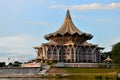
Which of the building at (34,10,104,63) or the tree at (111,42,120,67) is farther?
the building at (34,10,104,63)

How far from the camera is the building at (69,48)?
98.9 m

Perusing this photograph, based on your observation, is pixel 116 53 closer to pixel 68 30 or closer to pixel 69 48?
pixel 69 48

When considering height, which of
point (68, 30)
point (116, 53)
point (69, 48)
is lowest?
point (116, 53)

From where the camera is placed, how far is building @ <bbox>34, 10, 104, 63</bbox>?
9888 centimetres

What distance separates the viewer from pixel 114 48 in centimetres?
7838

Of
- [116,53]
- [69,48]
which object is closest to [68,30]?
[69,48]

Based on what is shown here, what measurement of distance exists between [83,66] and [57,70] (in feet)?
42.3

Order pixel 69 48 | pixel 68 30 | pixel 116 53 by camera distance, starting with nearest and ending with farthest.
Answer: pixel 116 53 < pixel 69 48 < pixel 68 30

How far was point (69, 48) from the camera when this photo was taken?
99.0m

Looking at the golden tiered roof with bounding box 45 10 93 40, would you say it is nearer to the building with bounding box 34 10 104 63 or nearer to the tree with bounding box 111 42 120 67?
the building with bounding box 34 10 104 63

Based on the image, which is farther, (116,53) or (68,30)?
(68,30)

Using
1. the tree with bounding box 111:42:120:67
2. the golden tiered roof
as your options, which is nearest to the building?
the golden tiered roof

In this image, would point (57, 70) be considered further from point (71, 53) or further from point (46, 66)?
point (71, 53)

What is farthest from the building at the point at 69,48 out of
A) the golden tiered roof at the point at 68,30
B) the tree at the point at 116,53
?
the tree at the point at 116,53
